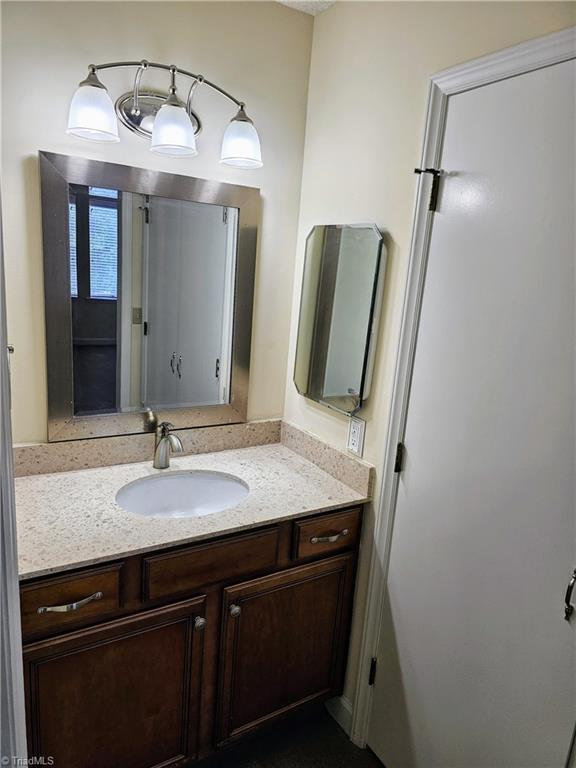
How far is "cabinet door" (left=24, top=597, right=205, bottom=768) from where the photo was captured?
1.29 meters

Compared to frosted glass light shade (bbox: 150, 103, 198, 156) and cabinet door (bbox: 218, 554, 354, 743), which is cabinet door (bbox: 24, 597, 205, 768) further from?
frosted glass light shade (bbox: 150, 103, 198, 156)

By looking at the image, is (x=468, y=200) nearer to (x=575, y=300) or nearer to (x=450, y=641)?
(x=575, y=300)

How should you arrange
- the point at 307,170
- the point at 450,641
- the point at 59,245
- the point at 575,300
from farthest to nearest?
the point at 307,170, the point at 59,245, the point at 450,641, the point at 575,300

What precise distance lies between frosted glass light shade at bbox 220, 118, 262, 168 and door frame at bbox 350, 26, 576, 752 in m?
0.57

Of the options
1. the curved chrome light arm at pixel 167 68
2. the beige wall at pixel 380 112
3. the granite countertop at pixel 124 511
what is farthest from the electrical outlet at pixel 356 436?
the curved chrome light arm at pixel 167 68

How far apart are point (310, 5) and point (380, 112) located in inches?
21.9

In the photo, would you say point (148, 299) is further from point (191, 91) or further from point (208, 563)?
point (208, 563)

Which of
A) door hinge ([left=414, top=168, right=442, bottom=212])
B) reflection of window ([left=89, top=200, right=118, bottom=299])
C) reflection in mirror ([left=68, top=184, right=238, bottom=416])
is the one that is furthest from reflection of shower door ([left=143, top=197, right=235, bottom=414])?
door hinge ([left=414, top=168, right=442, bottom=212])

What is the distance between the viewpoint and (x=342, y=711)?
1877 millimetres

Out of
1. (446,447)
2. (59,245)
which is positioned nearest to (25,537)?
(59,245)

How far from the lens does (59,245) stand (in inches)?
62.2

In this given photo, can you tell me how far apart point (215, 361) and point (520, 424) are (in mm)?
1132

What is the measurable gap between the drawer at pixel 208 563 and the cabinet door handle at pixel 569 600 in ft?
2.56

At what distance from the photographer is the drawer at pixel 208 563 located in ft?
4.53
